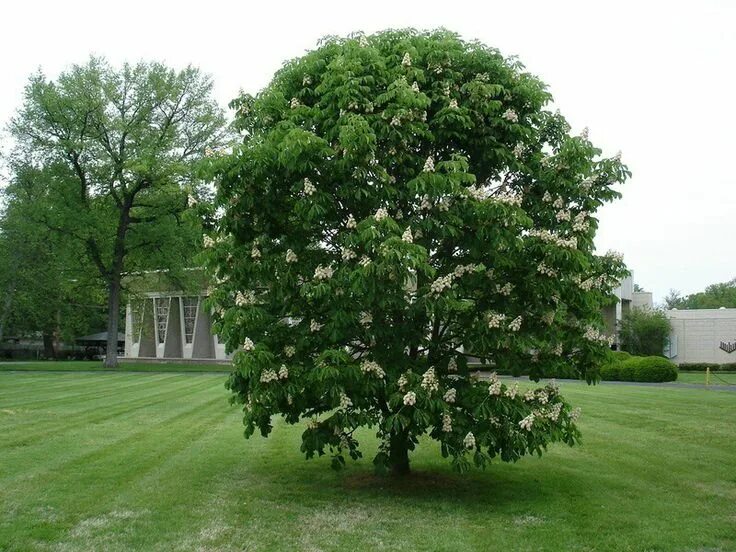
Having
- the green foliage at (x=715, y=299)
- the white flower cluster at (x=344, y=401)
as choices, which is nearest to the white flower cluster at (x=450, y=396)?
the white flower cluster at (x=344, y=401)

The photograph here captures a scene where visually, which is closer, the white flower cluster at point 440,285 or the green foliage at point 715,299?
the white flower cluster at point 440,285

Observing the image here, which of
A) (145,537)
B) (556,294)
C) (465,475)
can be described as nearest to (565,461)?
(465,475)

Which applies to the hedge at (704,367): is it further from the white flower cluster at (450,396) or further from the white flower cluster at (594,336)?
the white flower cluster at (450,396)

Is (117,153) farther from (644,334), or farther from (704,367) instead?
(704,367)

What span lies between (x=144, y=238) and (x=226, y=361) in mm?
14446

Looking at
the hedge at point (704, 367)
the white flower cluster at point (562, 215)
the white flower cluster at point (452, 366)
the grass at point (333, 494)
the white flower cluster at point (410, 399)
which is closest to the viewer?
the grass at point (333, 494)

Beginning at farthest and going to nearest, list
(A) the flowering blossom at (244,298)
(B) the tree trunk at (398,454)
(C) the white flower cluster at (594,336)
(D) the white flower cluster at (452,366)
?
(B) the tree trunk at (398,454) < (C) the white flower cluster at (594,336) < (D) the white flower cluster at (452,366) < (A) the flowering blossom at (244,298)

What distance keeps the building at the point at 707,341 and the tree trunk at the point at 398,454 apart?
154 feet

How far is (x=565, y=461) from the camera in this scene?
11.4 metres

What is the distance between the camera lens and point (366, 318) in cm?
771

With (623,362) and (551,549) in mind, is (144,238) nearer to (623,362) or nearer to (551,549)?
(623,362)

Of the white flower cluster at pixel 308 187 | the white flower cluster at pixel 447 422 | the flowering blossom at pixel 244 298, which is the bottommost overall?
the white flower cluster at pixel 447 422

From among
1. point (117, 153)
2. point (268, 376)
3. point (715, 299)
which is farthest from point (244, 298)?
point (715, 299)

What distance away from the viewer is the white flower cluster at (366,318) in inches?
304
